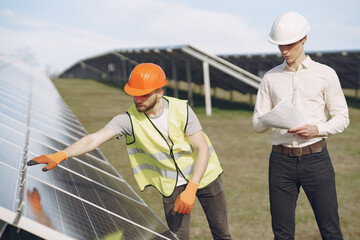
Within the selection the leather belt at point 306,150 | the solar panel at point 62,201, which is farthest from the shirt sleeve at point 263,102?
the solar panel at point 62,201

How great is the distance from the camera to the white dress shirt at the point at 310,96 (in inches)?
136

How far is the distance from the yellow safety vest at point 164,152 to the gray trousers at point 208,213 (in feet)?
0.28

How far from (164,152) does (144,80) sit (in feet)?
2.21

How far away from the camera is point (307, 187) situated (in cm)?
354

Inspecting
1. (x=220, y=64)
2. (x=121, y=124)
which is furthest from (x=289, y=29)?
(x=220, y=64)

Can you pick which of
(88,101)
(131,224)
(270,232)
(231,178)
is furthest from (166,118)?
(88,101)

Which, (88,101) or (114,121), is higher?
(114,121)

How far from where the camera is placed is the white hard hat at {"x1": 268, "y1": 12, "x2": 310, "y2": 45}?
3.42 meters

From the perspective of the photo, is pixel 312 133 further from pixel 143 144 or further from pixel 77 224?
pixel 77 224

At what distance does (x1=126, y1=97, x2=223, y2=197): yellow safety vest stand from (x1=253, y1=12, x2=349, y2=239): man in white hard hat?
65cm

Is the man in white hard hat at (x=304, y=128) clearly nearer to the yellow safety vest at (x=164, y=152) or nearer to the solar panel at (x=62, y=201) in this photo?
the yellow safety vest at (x=164, y=152)

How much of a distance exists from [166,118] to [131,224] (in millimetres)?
941

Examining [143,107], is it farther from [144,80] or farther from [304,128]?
[304,128]

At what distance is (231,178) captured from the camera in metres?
8.08
